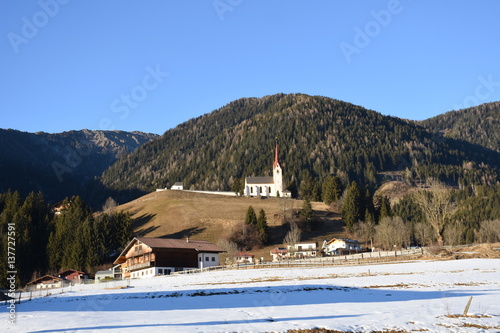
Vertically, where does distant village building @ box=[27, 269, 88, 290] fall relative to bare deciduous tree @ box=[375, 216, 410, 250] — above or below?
below

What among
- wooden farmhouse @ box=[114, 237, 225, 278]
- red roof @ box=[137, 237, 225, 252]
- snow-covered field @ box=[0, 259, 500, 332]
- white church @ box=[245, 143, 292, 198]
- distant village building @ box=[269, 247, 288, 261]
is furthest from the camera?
white church @ box=[245, 143, 292, 198]

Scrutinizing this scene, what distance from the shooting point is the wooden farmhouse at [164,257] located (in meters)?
86.6

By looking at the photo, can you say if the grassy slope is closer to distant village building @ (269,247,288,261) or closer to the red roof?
distant village building @ (269,247,288,261)

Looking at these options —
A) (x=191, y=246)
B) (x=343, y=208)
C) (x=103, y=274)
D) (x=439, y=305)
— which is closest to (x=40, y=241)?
(x=103, y=274)

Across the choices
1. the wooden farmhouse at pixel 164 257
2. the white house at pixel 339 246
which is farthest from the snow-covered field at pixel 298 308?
the white house at pixel 339 246

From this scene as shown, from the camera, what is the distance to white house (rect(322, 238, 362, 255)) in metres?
102

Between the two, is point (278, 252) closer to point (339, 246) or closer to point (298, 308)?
point (339, 246)

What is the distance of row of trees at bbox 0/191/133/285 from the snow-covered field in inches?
2304

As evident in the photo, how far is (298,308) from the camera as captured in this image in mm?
31047

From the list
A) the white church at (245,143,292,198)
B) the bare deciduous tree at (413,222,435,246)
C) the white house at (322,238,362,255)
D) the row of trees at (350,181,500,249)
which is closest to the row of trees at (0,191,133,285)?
the white house at (322,238,362,255)

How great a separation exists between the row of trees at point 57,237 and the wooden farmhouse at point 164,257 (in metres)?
10.3

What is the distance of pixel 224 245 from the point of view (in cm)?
10500

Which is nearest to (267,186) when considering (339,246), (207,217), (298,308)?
(207,217)

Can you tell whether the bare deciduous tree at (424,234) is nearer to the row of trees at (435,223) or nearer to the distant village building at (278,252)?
the row of trees at (435,223)
